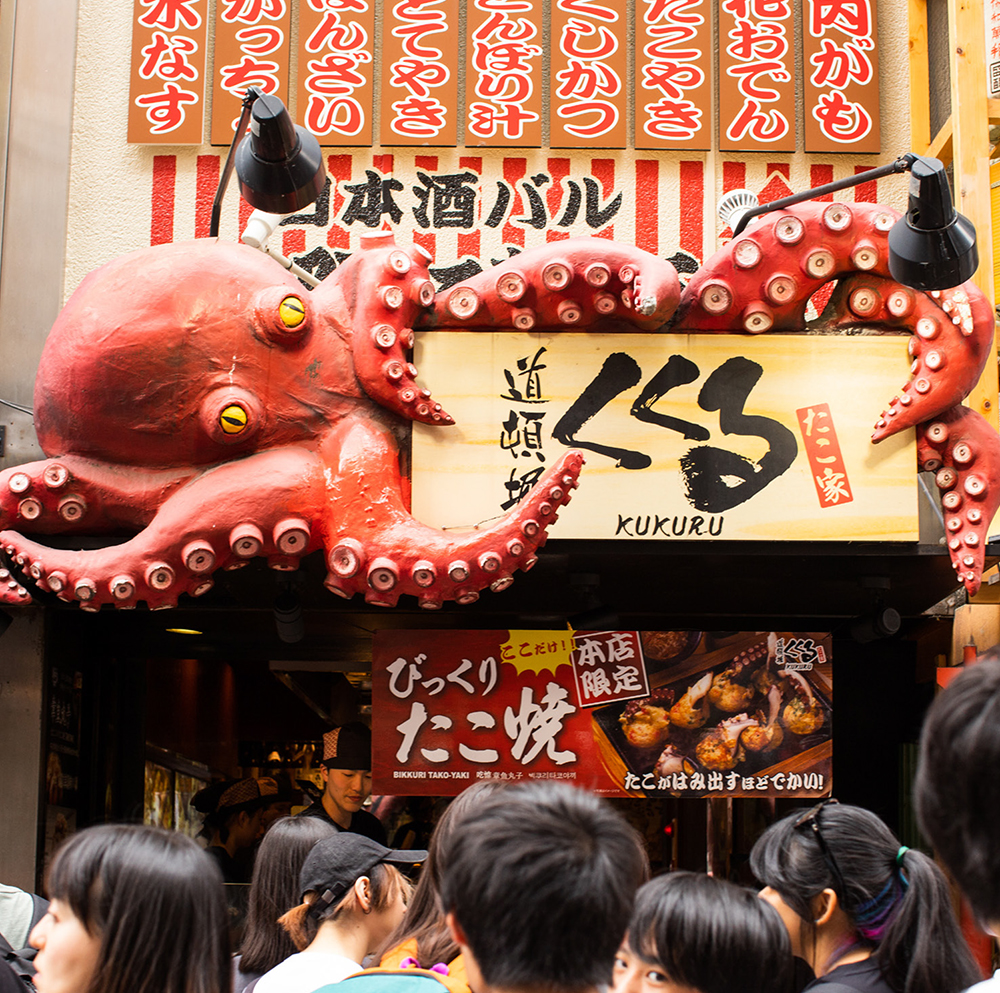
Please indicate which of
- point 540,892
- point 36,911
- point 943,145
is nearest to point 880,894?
point 540,892

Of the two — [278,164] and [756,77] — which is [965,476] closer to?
[756,77]

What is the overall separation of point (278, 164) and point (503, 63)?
2484 millimetres

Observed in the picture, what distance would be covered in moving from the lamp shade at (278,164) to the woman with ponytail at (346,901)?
10.5ft

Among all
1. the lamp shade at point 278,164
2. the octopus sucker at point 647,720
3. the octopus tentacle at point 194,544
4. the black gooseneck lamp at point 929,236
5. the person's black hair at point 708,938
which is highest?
the lamp shade at point 278,164

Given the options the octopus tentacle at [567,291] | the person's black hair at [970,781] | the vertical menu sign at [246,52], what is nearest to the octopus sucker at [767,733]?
the octopus tentacle at [567,291]

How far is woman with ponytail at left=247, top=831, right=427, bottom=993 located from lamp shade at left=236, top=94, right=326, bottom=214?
10.5 feet

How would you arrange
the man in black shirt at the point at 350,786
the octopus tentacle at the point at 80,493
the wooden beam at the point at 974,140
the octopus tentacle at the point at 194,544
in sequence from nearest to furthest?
the octopus tentacle at the point at 194,544 → the octopus tentacle at the point at 80,493 → the wooden beam at the point at 974,140 → the man in black shirt at the point at 350,786

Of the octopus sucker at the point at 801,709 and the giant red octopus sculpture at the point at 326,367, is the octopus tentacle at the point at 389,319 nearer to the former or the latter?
the giant red octopus sculpture at the point at 326,367

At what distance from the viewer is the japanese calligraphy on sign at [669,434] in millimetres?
6234

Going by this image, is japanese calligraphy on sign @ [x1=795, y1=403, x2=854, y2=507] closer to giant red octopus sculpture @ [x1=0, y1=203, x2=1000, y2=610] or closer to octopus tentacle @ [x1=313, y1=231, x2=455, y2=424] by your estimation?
giant red octopus sculpture @ [x1=0, y1=203, x2=1000, y2=610]

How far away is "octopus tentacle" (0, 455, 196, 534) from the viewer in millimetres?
6094

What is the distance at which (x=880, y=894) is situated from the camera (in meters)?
3.51

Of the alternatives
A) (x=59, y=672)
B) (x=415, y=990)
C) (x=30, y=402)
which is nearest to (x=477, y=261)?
(x=30, y=402)

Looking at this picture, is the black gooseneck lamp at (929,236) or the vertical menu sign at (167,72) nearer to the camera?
the black gooseneck lamp at (929,236)
